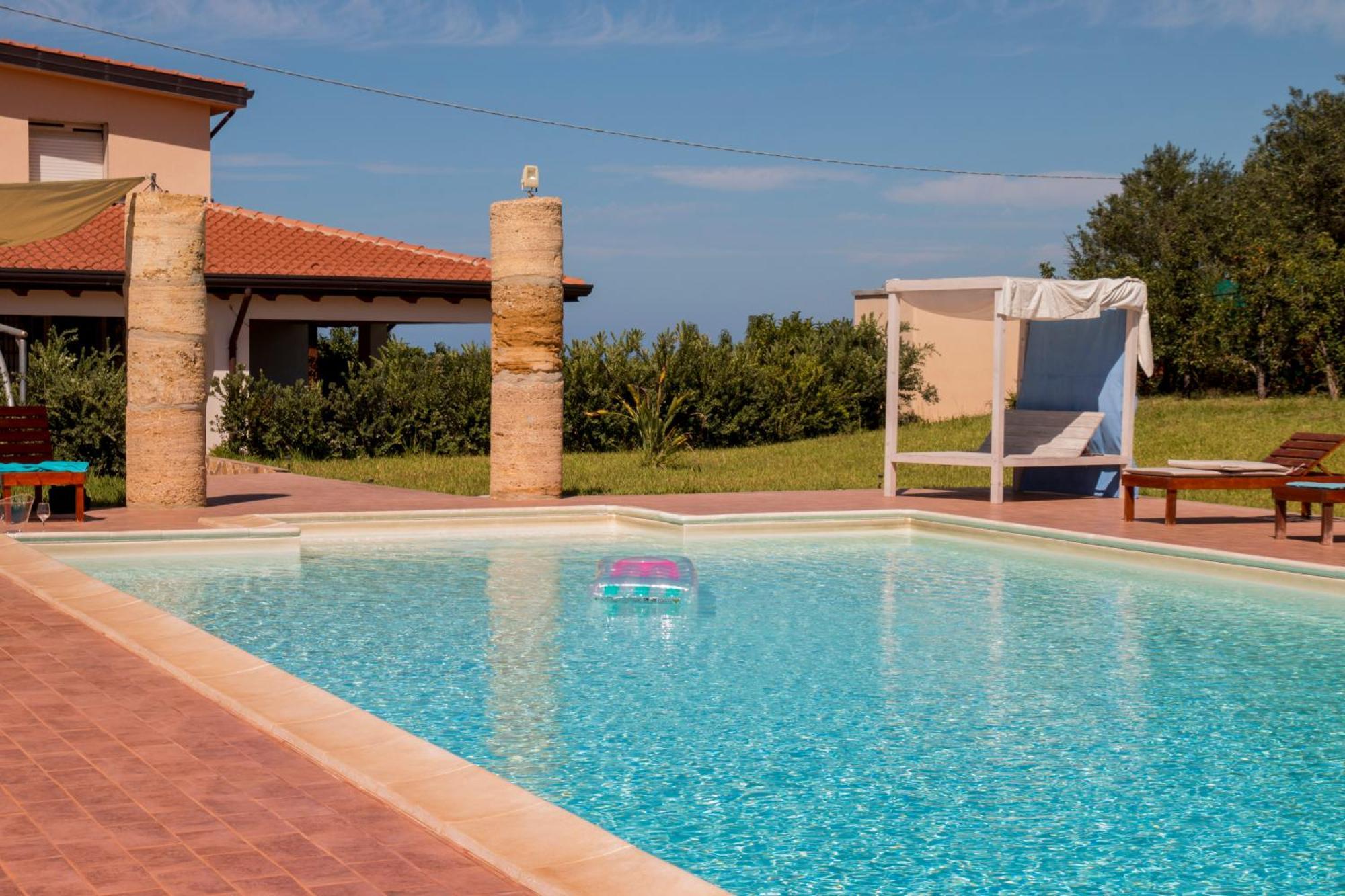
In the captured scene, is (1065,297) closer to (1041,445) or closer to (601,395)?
(1041,445)

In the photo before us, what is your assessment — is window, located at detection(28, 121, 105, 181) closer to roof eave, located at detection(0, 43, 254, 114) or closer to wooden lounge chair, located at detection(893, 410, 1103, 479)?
roof eave, located at detection(0, 43, 254, 114)

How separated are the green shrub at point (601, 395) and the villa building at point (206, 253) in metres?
1.20

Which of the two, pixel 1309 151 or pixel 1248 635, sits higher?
pixel 1309 151

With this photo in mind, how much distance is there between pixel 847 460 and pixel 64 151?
49.8 ft

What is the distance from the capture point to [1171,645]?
899 centimetres

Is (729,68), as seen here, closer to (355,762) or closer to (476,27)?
(476,27)

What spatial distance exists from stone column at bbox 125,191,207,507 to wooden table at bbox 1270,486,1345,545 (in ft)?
32.6

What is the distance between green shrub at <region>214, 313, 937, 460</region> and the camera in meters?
21.6

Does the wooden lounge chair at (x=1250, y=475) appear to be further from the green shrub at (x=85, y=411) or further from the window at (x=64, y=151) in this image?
the window at (x=64, y=151)

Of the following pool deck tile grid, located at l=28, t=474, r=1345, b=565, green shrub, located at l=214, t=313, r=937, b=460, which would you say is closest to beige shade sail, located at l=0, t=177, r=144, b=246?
pool deck tile grid, located at l=28, t=474, r=1345, b=565

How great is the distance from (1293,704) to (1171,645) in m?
1.50

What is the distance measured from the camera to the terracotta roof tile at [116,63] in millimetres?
24141

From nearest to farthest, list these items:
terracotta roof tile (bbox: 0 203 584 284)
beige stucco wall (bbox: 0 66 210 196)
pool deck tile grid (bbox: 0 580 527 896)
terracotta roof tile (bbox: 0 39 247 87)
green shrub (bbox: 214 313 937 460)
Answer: pool deck tile grid (bbox: 0 580 527 896) → green shrub (bbox: 214 313 937 460) → terracotta roof tile (bbox: 0 203 584 284) → terracotta roof tile (bbox: 0 39 247 87) → beige stucco wall (bbox: 0 66 210 196)

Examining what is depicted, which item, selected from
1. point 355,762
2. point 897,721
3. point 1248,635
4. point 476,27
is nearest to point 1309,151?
point 476,27
